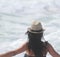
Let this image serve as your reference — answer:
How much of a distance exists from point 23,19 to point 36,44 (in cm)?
714

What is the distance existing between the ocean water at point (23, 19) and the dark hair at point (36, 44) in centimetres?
356

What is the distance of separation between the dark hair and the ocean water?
356cm

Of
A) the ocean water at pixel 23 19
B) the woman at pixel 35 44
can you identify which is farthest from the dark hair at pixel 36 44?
the ocean water at pixel 23 19

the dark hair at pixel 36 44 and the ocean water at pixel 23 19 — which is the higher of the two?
the ocean water at pixel 23 19

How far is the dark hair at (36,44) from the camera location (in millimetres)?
2959

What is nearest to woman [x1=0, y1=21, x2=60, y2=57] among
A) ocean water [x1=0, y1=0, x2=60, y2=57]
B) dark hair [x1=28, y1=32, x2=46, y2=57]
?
dark hair [x1=28, y1=32, x2=46, y2=57]

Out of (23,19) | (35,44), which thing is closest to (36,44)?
(35,44)

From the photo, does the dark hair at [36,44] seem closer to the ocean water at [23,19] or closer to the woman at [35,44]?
the woman at [35,44]

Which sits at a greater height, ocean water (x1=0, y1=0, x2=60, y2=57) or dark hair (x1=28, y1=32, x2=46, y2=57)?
ocean water (x1=0, y1=0, x2=60, y2=57)

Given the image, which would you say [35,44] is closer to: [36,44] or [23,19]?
[36,44]

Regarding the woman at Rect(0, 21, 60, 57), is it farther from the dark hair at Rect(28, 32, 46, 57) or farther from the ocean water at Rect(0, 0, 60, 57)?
the ocean water at Rect(0, 0, 60, 57)

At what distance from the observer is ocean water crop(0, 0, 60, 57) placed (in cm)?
745

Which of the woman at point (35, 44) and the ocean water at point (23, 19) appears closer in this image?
the woman at point (35, 44)

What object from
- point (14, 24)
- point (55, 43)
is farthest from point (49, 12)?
point (55, 43)
